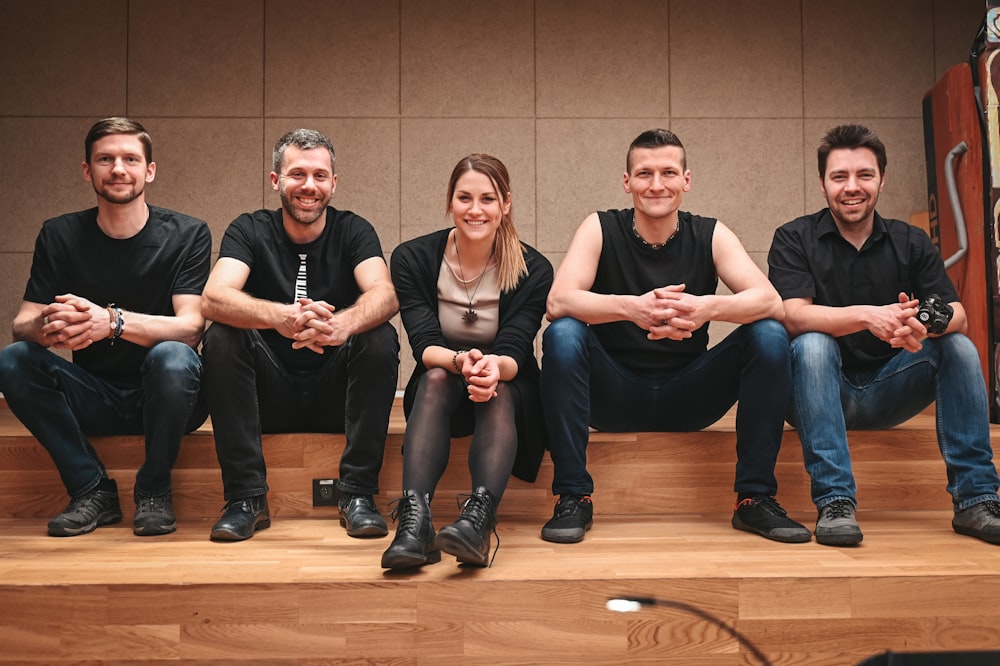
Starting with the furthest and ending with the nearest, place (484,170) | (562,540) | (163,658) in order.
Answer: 1. (484,170)
2. (562,540)
3. (163,658)

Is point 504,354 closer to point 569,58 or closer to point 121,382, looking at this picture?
point 121,382

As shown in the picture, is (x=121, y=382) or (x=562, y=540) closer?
(x=562, y=540)

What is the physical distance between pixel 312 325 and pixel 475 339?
445 millimetres

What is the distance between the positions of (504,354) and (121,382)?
1.14 metres

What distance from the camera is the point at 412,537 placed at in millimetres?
1859

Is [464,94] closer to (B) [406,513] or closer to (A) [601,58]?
(A) [601,58]

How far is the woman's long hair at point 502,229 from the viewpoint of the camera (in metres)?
2.36

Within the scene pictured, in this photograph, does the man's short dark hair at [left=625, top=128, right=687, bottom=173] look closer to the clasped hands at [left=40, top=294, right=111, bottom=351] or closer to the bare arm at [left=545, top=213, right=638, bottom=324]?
the bare arm at [left=545, top=213, right=638, bottom=324]

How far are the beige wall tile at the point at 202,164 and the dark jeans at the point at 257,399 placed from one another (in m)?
1.95

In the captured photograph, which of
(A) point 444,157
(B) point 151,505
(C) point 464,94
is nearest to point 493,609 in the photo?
(B) point 151,505

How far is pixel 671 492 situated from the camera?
8.28ft

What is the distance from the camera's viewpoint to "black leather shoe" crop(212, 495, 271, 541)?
7.14ft

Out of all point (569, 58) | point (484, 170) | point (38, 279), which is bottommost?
point (38, 279)

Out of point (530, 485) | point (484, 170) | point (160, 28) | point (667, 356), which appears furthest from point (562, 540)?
point (160, 28)
